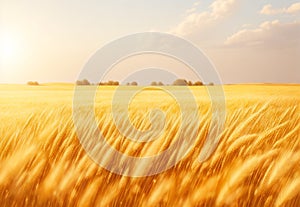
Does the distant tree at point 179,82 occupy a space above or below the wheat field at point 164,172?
above

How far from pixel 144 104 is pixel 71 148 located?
20.5 inches

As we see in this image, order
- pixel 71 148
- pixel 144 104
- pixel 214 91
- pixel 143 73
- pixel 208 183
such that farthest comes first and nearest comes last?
1. pixel 214 91
2. pixel 143 73
3. pixel 144 104
4. pixel 71 148
5. pixel 208 183

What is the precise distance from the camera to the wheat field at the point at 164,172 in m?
1.89

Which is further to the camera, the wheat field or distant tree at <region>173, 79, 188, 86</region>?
distant tree at <region>173, 79, 188, 86</region>

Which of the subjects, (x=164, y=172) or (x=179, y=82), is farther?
(x=179, y=82)

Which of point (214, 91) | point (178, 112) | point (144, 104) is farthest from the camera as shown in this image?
point (214, 91)

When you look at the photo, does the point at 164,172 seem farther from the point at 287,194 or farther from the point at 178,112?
the point at 287,194

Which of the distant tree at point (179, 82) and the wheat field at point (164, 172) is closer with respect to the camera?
the wheat field at point (164, 172)

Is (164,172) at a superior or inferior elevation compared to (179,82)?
inferior

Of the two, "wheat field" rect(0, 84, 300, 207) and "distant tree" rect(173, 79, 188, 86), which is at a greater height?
"distant tree" rect(173, 79, 188, 86)

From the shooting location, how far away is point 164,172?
1933mm

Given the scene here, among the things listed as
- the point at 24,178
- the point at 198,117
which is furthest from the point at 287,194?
the point at 24,178

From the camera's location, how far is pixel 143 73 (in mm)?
2555

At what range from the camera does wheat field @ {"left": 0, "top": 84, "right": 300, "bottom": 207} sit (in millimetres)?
1887
